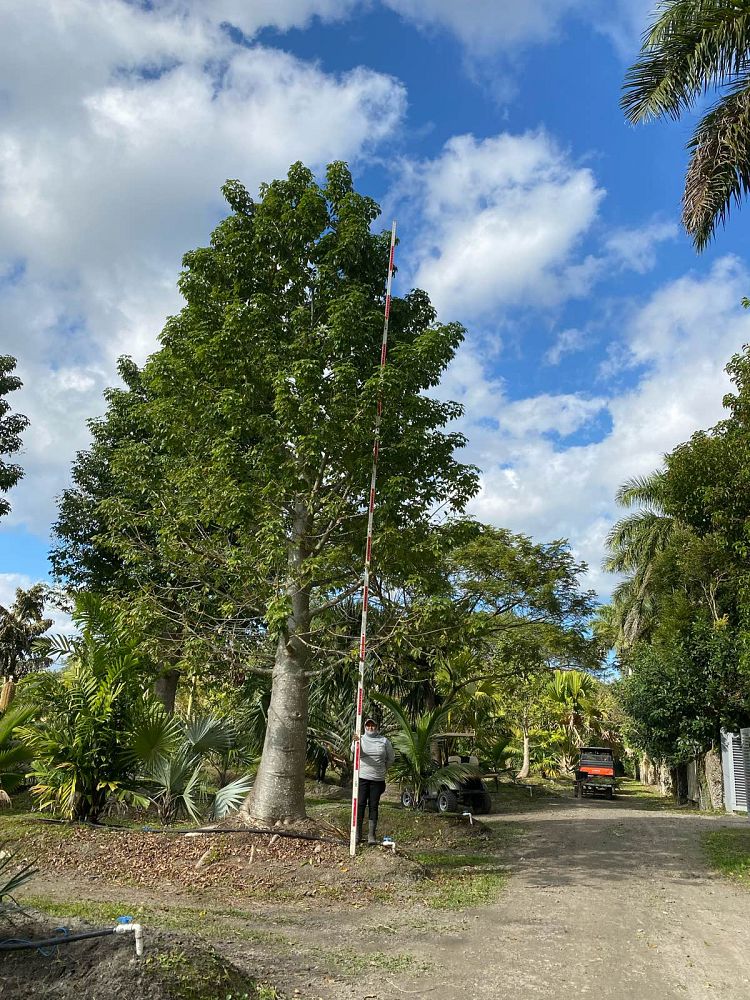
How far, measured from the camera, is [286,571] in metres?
11.0

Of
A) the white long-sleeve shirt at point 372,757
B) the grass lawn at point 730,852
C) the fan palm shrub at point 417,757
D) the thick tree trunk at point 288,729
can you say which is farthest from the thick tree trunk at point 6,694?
the grass lawn at point 730,852

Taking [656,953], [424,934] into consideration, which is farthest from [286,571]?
[656,953]

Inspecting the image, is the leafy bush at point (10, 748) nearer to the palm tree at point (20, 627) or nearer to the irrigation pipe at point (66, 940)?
→ the irrigation pipe at point (66, 940)

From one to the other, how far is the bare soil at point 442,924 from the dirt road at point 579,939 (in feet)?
0.06

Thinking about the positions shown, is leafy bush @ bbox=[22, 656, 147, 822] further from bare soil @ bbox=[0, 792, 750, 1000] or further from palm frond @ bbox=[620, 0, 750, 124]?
palm frond @ bbox=[620, 0, 750, 124]

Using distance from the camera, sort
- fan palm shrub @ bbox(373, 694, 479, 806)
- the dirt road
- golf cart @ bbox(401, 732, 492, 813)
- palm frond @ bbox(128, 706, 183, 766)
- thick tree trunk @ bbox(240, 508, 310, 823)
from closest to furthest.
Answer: the dirt road, thick tree trunk @ bbox(240, 508, 310, 823), palm frond @ bbox(128, 706, 183, 766), fan palm shrub @ bbox(373, 694, 479, 806), golf cart @ bbox(401, 732, 492, 813)

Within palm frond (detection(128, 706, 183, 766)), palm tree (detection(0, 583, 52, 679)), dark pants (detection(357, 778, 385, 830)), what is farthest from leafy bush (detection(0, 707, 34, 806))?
palm tree (detection(0, 583, 52, 679))

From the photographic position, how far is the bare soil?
5.47 metres

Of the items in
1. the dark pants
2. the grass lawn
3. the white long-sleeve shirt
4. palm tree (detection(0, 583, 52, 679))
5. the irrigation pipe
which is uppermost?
palm tree (detection(0, 583, 52, 679))

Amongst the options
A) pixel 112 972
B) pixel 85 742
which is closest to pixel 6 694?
pixel 85 742

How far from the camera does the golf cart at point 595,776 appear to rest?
30734mm

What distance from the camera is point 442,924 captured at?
717 centimetres

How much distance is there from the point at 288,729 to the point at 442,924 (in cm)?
433

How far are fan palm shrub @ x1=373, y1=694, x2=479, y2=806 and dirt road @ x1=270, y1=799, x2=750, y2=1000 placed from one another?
4.69 metres
